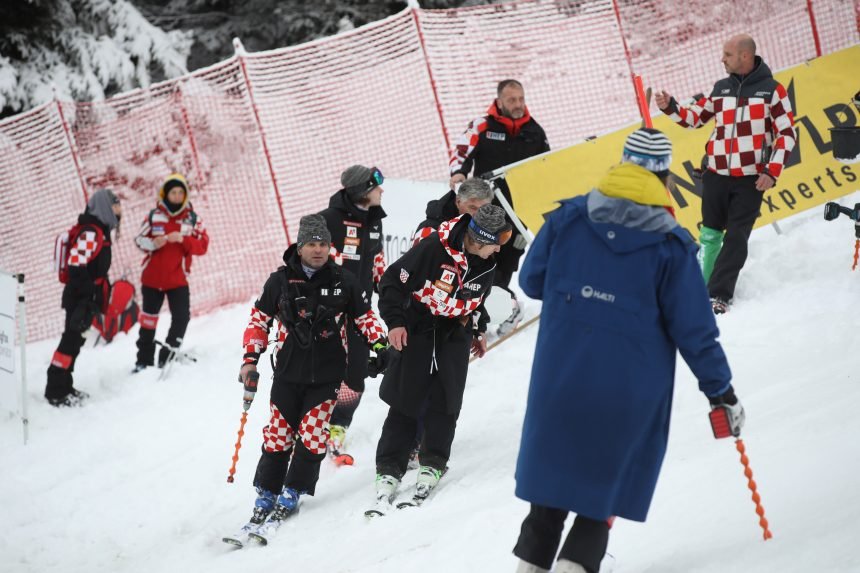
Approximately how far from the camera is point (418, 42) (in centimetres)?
1198

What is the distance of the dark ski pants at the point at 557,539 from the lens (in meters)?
3.84

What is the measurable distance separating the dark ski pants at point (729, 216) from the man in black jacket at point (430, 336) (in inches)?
88.8

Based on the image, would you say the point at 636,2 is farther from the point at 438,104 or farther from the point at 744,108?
the point at 744,108

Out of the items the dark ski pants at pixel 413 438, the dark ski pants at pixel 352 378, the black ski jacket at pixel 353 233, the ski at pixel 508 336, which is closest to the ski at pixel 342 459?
the dark ski pants at pixel 352 378

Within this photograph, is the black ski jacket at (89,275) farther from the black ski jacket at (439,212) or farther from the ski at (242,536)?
the ski at (242,536)

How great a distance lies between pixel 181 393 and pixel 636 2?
700cm

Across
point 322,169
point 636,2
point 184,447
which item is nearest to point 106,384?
point 184,447

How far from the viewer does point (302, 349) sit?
628 cm

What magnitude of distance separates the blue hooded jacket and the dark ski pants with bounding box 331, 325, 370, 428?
138 inches

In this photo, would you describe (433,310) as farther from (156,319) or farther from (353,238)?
(156,319)

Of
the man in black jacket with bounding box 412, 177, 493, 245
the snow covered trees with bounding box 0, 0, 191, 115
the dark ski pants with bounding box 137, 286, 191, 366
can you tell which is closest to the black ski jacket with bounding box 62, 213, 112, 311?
the dark ski pants with bounding box 137, 286, 191, 366

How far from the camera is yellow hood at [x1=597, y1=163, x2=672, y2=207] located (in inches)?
150

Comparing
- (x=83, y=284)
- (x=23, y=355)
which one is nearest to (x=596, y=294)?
(x=23, y=355)

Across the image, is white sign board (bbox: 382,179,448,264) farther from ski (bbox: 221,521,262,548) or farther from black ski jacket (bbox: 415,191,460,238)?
ski (bbox: 221,521,262,548)
